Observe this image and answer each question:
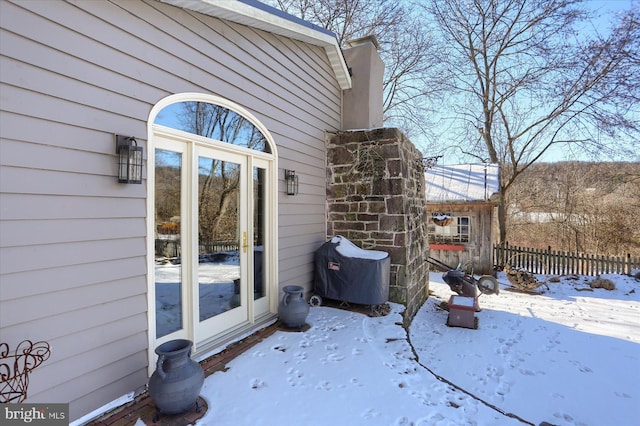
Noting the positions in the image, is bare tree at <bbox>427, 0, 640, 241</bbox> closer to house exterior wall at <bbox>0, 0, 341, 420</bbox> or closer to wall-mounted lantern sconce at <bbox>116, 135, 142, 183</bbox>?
house exterior wall at <bbox>0, 0, 341, 420</bbox>

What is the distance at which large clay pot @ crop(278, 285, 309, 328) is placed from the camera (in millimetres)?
3826

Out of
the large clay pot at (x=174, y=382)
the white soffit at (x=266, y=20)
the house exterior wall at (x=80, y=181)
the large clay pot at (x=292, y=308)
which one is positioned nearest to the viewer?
the house exterior wall at (x=80, y=181)

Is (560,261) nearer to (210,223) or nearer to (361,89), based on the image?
(361,89)

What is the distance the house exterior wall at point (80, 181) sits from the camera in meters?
1.86

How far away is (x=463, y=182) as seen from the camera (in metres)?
10.1

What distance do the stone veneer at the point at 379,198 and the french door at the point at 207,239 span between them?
1.66m

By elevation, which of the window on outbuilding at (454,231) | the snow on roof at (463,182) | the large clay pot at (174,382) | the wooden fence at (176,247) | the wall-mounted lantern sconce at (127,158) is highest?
the snow on roof at (463,182)

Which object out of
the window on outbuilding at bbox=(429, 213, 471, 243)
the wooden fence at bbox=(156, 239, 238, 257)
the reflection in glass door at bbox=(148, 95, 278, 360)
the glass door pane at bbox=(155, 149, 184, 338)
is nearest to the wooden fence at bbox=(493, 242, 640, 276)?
the window on outbuilding at bbox=(429, 213, 471, 243)

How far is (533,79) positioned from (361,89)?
28.9 feet

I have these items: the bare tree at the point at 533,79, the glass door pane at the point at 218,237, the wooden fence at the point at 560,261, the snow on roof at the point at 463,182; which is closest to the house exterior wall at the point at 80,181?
the glass door pane at the point at 218,237

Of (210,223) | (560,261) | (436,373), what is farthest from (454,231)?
(210,223)

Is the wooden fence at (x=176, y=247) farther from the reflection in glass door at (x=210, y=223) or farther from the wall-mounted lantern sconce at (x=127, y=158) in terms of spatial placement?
the wall-mounted lantern sconce at (x=127, y=158)

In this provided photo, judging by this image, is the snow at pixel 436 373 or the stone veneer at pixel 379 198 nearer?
the snow at pixel 436 373

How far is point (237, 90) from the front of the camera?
3.59 meters
